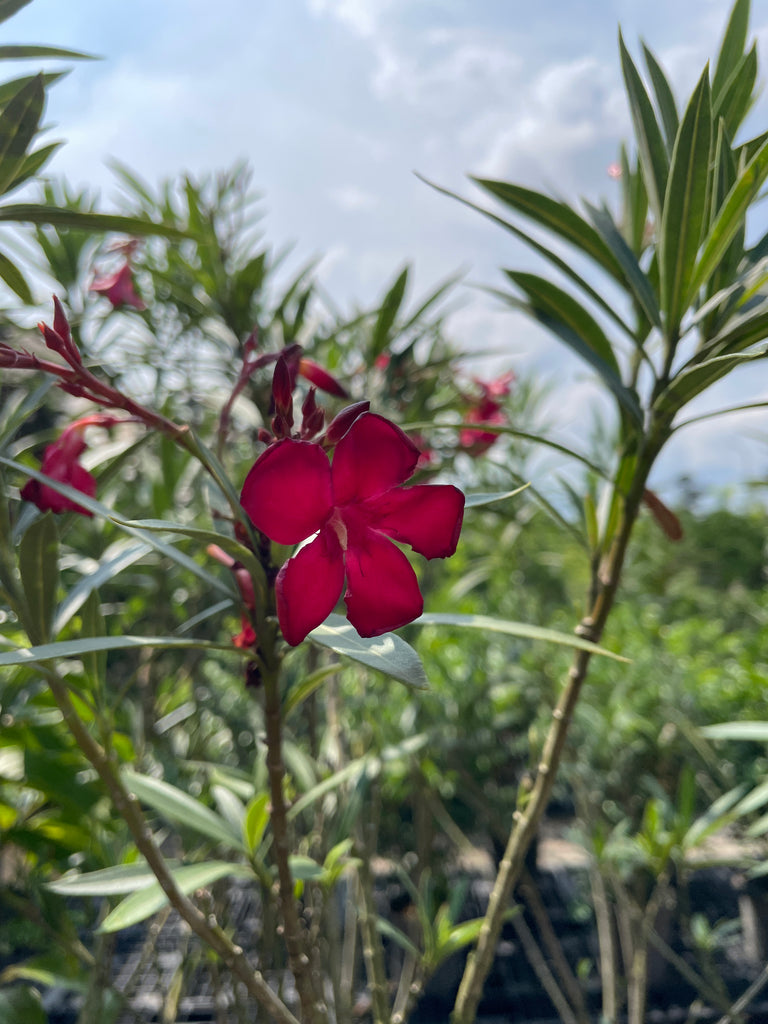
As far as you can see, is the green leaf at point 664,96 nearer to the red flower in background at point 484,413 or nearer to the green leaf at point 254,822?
the red flower in background at point 484,413

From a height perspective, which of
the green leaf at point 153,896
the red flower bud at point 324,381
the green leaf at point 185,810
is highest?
the red flower bud at point 324,381

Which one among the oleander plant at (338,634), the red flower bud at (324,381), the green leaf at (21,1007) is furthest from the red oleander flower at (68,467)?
the green leaf at (21,1007)

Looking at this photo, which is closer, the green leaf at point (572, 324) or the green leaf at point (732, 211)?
the green leaf at point (732, 211)

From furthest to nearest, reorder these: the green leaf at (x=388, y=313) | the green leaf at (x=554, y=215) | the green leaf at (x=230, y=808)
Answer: the green leaf at (x=388, y=313) < the green leaf at (x=230, y=808) < the green leaf at (x=554, y=215)

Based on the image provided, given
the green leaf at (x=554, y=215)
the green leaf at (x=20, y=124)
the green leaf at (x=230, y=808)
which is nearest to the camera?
the green leaf at (x=20, y=124)

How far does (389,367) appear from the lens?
934 mm

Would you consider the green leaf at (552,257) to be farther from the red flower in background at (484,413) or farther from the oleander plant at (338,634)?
the red flower in background at (484,413)

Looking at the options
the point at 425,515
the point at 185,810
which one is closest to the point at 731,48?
the point at 425,515

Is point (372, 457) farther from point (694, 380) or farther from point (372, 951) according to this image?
point (372, 951)

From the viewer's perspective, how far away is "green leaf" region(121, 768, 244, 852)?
0.63 metres

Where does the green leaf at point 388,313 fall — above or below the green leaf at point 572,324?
above

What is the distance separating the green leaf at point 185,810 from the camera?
627 mm

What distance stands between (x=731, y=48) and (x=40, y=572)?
29.3 inches

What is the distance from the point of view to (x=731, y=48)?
60 centimetres
